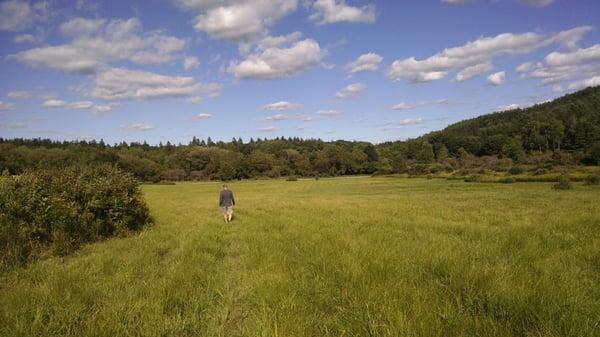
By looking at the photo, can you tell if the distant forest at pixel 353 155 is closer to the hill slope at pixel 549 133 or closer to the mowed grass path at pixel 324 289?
the hill slope at pixel 549 133

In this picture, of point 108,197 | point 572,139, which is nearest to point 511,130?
point 572,139

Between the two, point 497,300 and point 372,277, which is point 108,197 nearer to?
point 372,277

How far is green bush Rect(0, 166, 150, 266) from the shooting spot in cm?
1064

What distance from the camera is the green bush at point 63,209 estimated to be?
10641mm

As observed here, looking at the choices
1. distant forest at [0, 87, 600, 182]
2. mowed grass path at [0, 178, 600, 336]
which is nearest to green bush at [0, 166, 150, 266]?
mowed grass path at [0, 178, 600, 336]

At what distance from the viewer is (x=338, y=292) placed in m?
6.18

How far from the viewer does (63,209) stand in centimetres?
1241

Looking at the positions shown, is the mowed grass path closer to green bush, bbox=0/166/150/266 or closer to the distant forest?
green bush, bbox=0/166/150/266

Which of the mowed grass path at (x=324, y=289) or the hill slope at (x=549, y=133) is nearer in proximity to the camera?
the mowed grass path at (x=324, y=289)

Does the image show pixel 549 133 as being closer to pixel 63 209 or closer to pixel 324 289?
pixel 63 209

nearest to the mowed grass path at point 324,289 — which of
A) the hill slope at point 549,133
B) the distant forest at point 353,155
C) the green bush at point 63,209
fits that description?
the green bush at point 63,209

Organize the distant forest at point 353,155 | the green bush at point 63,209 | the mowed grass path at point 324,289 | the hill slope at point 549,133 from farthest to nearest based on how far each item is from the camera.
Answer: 1. the hill slope at point 549,133
2. the distant forest at point 353,155
3. the green bush at point 63,209
4. the mowed grass path at point 324,289

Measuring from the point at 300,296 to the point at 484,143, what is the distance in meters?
168

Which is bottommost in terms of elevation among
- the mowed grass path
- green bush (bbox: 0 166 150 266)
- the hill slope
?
the mowed grass path
